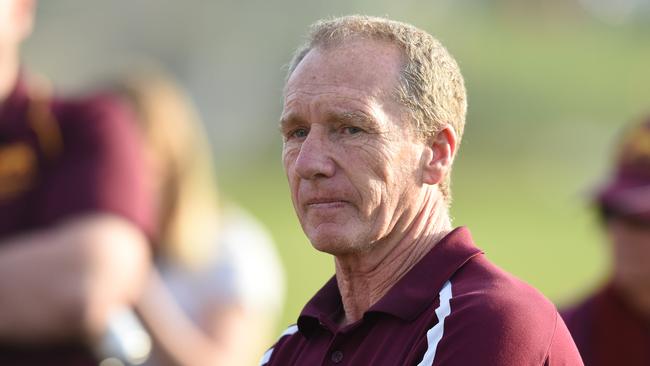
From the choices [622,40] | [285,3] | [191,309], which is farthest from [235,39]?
[191,309]

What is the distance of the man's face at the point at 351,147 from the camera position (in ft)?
10.5

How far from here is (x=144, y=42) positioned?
32.0m

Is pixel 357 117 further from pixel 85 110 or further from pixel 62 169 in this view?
pixel 85 110

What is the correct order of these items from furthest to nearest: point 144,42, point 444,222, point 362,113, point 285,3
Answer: point 285,3
point 144,42
point 444,222
point 362,113

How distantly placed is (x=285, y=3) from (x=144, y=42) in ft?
14.7

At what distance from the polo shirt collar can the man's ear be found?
0.44 feet

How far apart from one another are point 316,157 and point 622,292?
111 inches

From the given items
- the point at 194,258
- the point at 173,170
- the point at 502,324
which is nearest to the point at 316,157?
the point at 502,324

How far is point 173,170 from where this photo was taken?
5.72 meters

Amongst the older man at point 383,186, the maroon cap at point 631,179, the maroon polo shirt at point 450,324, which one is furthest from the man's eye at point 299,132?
the maroon cap at point 631,179

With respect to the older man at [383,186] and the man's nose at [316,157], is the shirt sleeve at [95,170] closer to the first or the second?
the older man at [383,186]

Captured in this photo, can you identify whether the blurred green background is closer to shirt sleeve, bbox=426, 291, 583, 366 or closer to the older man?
the older man

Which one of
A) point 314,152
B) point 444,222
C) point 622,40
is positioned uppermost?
point 314,152

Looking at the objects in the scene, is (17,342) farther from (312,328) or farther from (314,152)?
(314,152)
